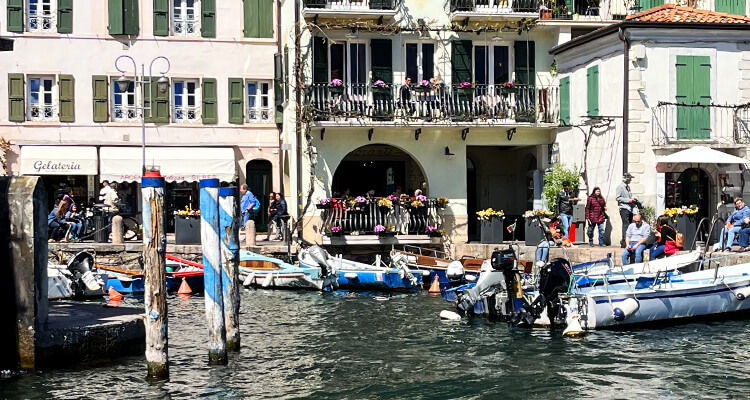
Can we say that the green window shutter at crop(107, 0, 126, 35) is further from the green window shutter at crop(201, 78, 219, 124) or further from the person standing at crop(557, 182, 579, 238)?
the person standing at crop(557, 182, 579, 238)

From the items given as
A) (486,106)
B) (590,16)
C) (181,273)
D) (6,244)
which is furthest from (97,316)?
(590,16)

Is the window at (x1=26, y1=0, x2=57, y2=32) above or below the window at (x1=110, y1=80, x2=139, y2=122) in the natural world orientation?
above

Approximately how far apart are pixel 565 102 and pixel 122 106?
44.4ft

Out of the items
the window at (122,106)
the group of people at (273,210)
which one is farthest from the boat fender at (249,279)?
the window at (122,106)

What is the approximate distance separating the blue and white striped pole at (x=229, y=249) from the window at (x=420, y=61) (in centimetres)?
1471

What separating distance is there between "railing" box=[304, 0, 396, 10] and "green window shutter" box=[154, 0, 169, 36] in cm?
631

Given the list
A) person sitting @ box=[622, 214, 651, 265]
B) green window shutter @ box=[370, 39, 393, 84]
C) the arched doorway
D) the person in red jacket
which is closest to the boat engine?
person sitting @ box=[622, 214, 651, 265]

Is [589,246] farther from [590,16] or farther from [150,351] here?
[150,351]

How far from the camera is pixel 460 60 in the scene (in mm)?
30312

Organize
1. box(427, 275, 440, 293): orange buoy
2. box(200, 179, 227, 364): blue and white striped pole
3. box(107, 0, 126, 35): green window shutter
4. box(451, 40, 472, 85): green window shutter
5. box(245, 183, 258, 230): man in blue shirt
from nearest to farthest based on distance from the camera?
box(200, 179, 227, 364): blue and white striped pole → box(427, 275, 440, 293): orange buoy → box(245, 183, 258, 230): man in blue shirt → box(451, 40, 472, 85): green window shutter → box(107, 0, 126, 35): green window shutter

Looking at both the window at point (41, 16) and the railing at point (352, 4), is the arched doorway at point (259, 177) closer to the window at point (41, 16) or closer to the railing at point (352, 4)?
the railing at point (352, 4)

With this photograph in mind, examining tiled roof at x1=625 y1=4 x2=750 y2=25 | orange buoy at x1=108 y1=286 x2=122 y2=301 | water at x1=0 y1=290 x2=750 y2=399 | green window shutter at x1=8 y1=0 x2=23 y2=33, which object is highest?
green window shutter at x1=8 y1=0 x2=23 y2=33

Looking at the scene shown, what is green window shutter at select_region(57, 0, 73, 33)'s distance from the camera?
3244 centimetres

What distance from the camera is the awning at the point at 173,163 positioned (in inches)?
1276
